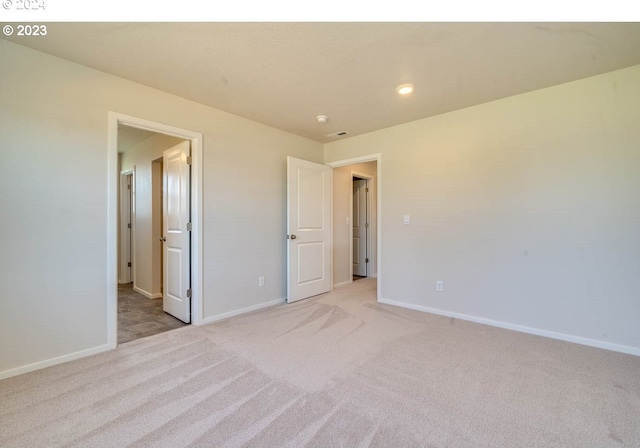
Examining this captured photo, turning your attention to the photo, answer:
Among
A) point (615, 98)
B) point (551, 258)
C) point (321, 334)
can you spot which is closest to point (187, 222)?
point (321, 334)

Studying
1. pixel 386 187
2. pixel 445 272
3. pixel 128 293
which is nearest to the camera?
pixel 445 272

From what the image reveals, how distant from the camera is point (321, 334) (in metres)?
2.76

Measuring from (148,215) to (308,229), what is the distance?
8.17 ft

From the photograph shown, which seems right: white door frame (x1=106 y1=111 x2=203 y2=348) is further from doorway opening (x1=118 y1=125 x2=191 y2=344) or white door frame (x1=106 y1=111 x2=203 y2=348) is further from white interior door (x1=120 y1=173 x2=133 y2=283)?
white interior door (x1=120 y1=173 x2=133 y2=283)

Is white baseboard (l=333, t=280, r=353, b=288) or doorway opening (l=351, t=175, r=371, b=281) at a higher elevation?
doorway opening (l=351, t=175, r=371, b=281)

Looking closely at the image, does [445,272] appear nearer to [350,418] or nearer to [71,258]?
[350,418]

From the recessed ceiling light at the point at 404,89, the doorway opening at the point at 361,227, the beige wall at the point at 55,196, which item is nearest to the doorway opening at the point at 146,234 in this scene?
the beige wall at the point at 55,196

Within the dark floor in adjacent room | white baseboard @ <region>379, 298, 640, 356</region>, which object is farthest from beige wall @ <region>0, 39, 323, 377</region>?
white baseboard @ <region>379, 298, 640, 356</region>

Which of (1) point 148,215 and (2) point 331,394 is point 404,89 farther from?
(1) point 148,215

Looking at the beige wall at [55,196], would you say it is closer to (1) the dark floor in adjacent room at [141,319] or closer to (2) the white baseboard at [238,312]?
(1) the dark floor in adjacent room at [141,319]

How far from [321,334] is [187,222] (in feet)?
6.13

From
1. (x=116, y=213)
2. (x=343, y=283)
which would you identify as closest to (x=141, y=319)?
(x=116, y=213)

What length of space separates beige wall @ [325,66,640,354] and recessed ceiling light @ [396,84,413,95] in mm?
841

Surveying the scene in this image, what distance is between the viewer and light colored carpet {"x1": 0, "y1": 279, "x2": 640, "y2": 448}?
145cm
